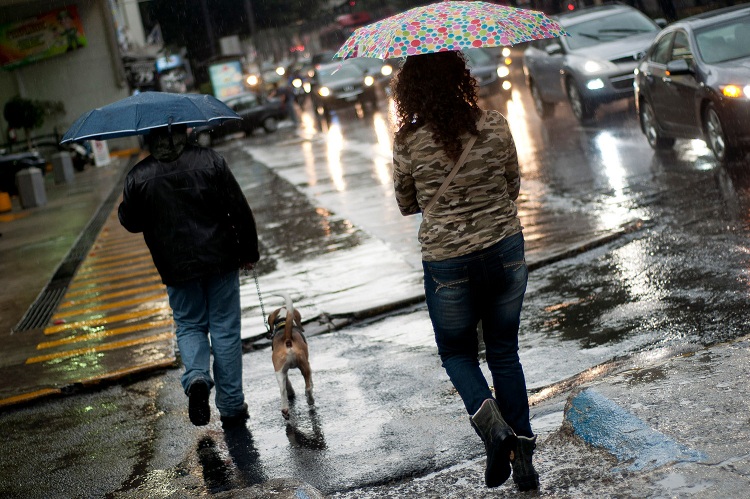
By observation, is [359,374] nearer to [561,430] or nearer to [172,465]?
[172,465]

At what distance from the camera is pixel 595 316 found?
23.4ft

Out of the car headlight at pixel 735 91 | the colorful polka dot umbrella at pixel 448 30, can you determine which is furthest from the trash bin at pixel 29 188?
the colorful polka dot umbrella at pixel 448 30

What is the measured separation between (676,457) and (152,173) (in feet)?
10.5

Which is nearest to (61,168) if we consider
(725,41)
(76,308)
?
(76,308)

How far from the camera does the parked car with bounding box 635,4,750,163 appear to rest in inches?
436

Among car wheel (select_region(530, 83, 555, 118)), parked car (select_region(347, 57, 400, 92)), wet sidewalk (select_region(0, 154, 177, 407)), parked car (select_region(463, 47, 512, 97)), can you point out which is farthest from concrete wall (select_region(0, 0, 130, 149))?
car wheel (select_region(530, 83, 555, 118))

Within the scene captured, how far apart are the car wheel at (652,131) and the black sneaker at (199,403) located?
9467 millimetres

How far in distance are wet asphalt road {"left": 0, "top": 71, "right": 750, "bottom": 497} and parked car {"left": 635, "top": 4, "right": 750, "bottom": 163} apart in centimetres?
45

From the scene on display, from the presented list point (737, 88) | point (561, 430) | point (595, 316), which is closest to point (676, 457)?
point (561, 430)

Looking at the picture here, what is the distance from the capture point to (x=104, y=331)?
9258mm

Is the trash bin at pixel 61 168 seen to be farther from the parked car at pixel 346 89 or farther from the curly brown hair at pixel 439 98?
the curly brown hair at pixel 439 98

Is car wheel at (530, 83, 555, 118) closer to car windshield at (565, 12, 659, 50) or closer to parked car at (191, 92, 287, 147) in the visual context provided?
car windshield at (565, 12, 659, 50)

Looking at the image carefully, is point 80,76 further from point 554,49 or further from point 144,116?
point 144,116

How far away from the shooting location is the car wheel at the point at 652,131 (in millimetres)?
13758
